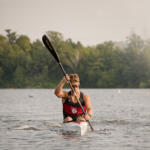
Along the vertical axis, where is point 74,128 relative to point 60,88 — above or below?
below

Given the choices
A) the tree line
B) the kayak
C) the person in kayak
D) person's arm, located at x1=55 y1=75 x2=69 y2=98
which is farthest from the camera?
the tree line

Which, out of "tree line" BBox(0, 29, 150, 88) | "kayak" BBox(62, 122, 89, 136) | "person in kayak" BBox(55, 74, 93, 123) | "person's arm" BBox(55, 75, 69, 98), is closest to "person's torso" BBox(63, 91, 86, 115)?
"person in kayak" BBox(55, 74, 93, 123)

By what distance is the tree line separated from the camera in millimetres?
122875

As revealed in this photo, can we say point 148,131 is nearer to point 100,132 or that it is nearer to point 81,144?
point 100,132

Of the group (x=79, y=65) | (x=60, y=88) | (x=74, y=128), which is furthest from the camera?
(x=79, y=65)

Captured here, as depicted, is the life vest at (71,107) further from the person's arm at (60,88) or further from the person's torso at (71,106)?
the person's arm at (60,88)

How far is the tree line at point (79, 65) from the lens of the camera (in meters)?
123

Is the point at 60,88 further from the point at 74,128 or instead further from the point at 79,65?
the point at 79,65

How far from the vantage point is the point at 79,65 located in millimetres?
129875

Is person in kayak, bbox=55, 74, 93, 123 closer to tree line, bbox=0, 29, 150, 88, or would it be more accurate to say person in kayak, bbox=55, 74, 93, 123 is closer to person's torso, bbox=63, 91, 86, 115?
person's torso, bbox=63, 91, 86, 115

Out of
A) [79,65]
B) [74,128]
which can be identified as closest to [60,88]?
[74,128]

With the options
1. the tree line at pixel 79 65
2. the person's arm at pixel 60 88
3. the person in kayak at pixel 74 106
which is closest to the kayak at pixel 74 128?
the person in kayak at pixel 74 106

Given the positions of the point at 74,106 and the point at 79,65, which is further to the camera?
the point at 79,65

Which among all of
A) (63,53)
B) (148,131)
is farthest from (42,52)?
(148,131)
